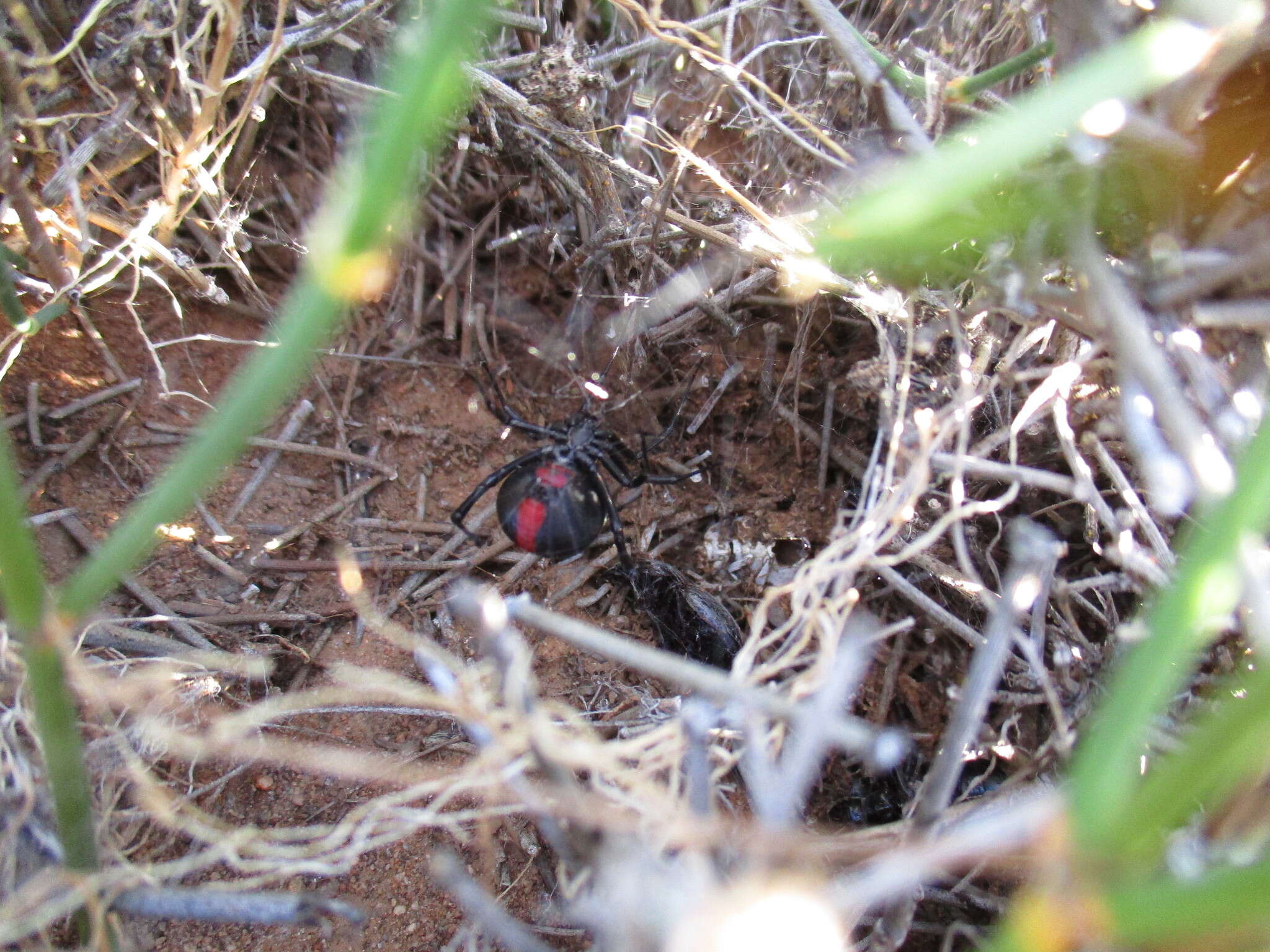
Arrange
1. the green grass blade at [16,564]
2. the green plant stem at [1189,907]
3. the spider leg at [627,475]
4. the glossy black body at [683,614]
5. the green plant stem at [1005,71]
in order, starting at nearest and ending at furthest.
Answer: the green plant stem at [1189,907] → the green grass blade at [16,564] → the green plant stem at [1005,71] → the glossy black body at [683,614] → the spider leg at [627,475]

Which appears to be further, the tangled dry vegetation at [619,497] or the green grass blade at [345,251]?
the tangled dry vegetation at [619,497]

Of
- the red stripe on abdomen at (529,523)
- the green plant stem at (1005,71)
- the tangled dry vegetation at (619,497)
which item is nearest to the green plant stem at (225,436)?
the tangled dry vegetation at (619,497)

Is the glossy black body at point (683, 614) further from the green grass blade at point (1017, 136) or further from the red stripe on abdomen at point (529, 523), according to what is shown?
the green grass blade at point (1017, 136)

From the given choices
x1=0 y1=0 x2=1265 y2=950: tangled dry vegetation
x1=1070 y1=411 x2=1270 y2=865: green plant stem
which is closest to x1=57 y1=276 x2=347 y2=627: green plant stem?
x1=0 y1=0 x2=1265 y2=950: tangled dry vegetation

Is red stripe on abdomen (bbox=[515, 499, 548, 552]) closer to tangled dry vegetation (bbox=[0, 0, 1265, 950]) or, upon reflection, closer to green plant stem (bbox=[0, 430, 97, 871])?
tangled dry vegetation (bbox=[0, 0, 1265, 950])

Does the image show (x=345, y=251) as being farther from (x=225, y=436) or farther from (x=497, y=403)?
(x=497, y=403)

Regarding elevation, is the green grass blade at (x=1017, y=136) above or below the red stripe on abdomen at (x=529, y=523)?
above
